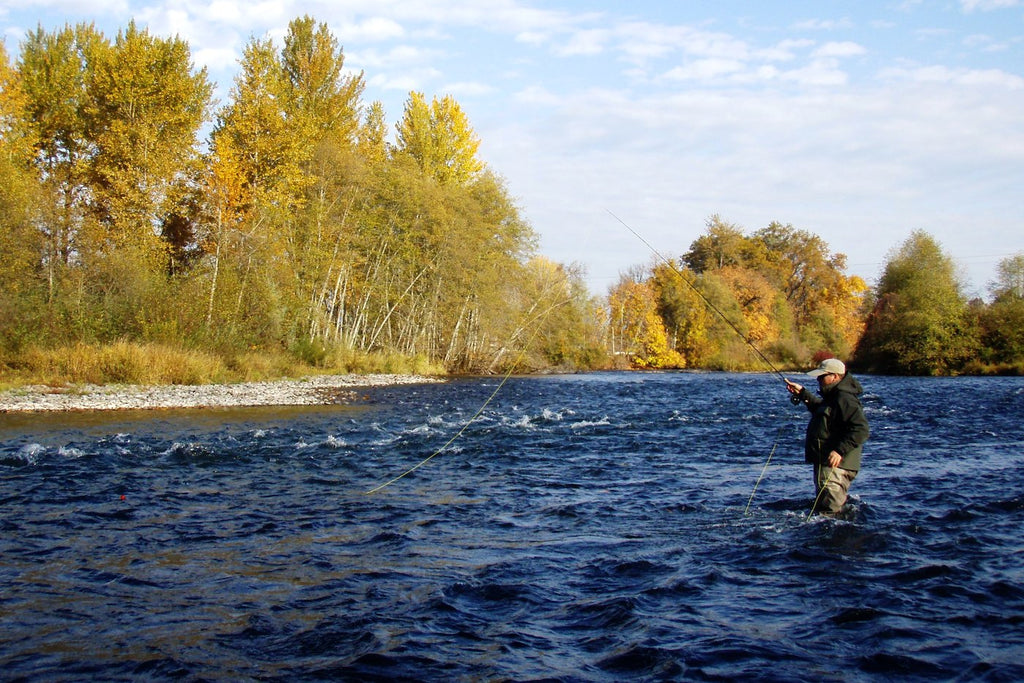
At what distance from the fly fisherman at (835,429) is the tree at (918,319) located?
41.9m

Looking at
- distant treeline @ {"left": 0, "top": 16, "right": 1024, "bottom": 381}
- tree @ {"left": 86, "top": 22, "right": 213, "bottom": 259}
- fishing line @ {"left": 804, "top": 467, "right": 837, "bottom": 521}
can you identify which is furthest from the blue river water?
tree @ {"left": 86, "top": 22, "right": 213, "bottom": 259}

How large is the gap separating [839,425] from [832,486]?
0.73 meters

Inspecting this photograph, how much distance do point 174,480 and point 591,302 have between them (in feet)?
146

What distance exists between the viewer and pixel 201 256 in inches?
1190

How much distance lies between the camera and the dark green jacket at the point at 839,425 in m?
8.42

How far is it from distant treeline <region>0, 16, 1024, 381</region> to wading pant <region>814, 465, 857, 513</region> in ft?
64.3

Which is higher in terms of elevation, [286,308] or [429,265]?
[429,265]

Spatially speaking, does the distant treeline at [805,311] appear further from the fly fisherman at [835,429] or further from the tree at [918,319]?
the fly fisherman at [835,429]

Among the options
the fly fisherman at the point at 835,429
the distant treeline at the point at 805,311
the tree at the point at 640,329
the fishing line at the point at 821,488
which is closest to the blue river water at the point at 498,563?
the fishing line at the point at 821,488

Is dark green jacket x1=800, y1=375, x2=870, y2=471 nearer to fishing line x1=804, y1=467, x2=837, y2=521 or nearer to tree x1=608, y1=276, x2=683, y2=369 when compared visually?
fishing line x1=804, y1=467, x2=837, y2=521

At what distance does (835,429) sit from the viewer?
339 inches

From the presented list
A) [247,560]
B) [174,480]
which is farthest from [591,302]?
[247,560]

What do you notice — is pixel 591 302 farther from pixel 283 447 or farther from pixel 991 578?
pixel 991 578

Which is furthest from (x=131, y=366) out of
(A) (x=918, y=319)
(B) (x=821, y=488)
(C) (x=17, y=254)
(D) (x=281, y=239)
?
(A) (x=918, y=319)
